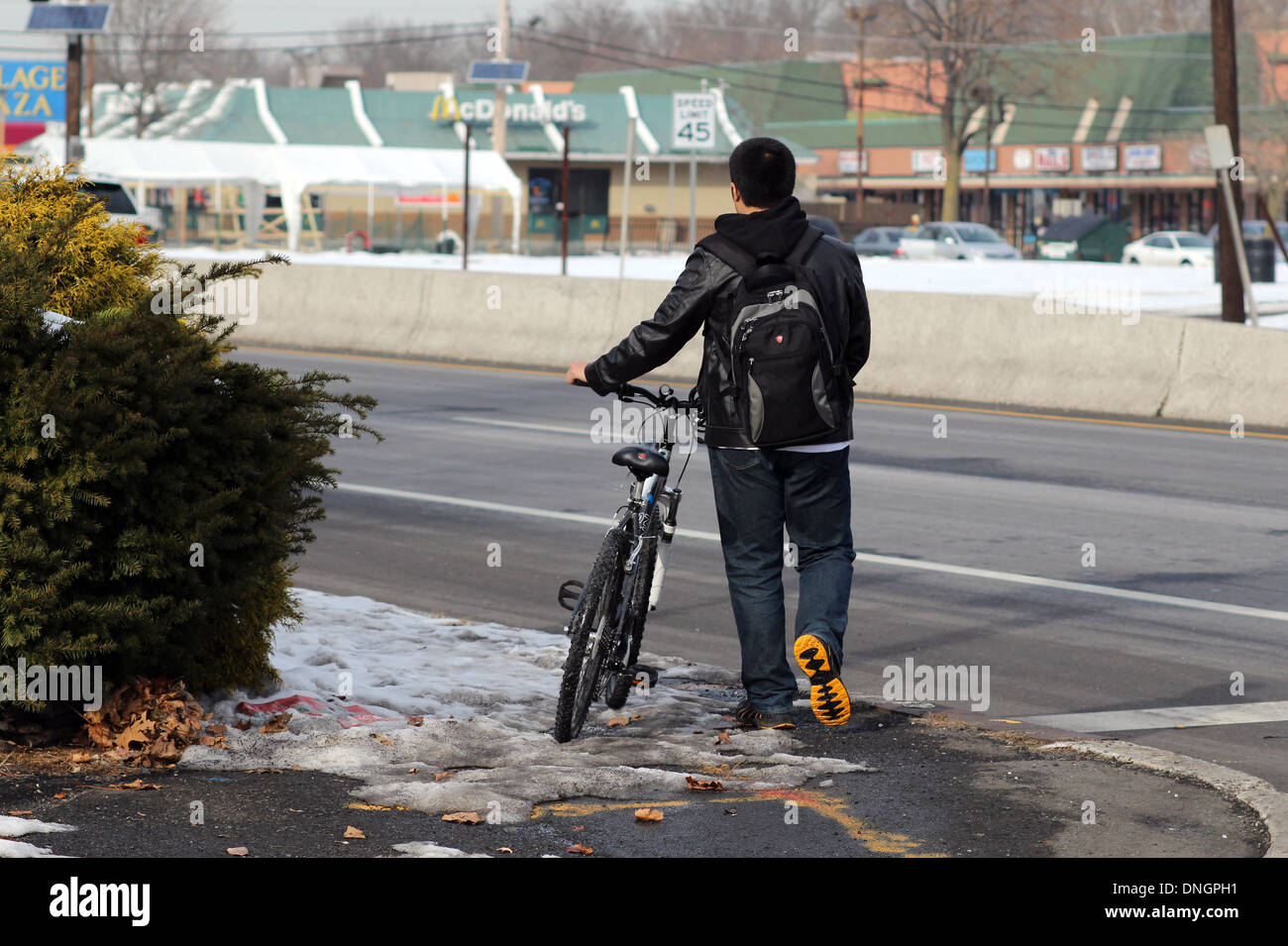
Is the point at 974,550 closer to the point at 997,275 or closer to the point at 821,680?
the point at 821,680

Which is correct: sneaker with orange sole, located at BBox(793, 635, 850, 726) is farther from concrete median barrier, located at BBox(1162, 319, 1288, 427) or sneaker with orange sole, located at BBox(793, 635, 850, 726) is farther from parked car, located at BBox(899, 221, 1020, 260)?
parked car, located at BBox(899, 221, 1020, 260)

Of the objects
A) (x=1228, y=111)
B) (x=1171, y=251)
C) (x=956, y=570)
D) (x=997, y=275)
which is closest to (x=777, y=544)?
(x=956, y=570)

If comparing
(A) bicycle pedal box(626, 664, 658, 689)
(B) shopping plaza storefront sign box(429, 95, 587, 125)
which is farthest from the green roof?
(A) bicycle pedal box(626, 664, 658, 689)

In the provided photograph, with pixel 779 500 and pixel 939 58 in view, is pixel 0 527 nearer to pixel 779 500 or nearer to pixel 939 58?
pixel 779 500

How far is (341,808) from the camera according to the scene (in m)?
5.23

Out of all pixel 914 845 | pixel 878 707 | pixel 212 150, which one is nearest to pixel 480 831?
pixel 914 845

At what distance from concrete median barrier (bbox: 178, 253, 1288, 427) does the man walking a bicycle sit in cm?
1093

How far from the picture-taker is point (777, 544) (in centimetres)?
631

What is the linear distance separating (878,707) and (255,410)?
253 centimetres

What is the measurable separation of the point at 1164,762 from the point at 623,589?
1887 mm

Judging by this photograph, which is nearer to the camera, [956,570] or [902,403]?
[956,570]

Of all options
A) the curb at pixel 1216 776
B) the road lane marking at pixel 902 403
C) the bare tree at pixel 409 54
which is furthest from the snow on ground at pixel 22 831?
the bare tree at pixel 409 54

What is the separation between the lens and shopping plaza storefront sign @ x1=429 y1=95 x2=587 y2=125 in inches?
2717

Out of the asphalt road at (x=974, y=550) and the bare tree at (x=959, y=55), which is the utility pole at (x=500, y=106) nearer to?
the bare tree at (x=959, y=55)
